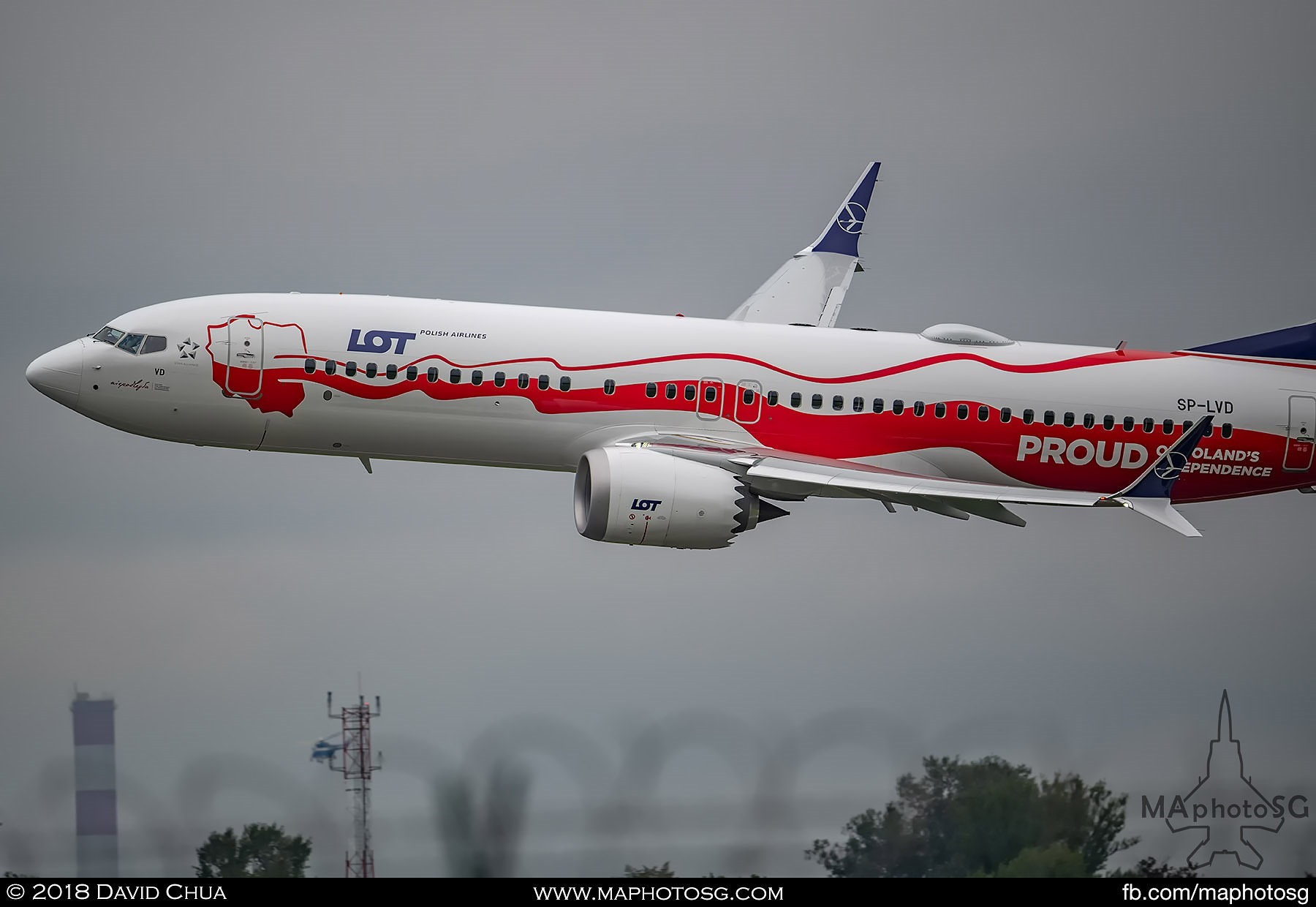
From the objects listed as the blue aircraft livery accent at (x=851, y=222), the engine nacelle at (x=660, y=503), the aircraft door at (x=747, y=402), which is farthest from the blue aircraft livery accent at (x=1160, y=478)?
the blue aircraft livery accent at (x=851, y=222)

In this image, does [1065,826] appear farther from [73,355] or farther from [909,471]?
[73,355]

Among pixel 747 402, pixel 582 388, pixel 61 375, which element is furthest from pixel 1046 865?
pixel 61 375

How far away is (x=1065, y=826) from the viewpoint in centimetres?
5112

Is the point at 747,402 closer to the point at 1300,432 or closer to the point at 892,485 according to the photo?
the point at 892,485

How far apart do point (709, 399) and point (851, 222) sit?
16.3 m

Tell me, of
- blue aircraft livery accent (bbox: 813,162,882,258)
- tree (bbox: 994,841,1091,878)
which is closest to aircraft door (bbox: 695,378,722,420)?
blue aircraft livery accent (bbox: 813,162,882,258)

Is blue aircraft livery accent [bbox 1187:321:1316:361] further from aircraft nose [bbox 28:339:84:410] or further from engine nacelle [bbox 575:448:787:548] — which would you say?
aircraft nose [bbox 28:339:84:410]

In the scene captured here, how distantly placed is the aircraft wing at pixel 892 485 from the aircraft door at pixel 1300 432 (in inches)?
303

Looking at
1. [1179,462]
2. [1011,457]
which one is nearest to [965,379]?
[1011,457]

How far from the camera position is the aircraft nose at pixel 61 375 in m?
44.3

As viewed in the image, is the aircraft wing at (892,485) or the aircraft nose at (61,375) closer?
the aircraft wing at (892,485)

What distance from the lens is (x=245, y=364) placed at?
44.0 meters

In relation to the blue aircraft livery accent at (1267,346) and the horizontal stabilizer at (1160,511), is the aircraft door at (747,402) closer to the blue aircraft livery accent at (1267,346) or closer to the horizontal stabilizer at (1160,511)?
the horizontal stabilizer at (1160,511)
